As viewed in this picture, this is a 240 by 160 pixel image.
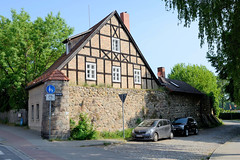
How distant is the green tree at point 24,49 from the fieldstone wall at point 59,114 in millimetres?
8999

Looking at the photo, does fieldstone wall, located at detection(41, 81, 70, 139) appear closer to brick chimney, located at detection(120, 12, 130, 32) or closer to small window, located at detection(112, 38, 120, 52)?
small window, located at detection(112, 38, 120, 52)

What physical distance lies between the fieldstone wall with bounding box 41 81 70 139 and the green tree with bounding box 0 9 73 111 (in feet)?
29.5

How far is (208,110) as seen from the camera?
32.7 metres

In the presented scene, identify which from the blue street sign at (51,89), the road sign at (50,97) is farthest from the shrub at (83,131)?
the blue street sign at (51,89)

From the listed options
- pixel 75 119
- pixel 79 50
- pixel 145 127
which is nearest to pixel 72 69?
pixel 79 50

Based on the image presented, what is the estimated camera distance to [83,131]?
1602 centimetres

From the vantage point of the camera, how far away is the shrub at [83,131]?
15758 millimetres

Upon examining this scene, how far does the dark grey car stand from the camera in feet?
52.3

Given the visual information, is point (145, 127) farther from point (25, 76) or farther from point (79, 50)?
point (25, 76)

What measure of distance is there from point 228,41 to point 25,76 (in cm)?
1985

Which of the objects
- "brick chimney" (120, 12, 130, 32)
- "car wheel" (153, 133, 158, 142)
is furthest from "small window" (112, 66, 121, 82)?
"car wheel" (153, 133, 158, 142)

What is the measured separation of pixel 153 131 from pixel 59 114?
6247 mm

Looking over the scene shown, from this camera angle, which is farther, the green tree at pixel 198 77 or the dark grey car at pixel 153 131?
the green tree at pixel 198 77

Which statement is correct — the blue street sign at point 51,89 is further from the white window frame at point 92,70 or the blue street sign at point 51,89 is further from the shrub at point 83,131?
the white window frame at point 92,70
